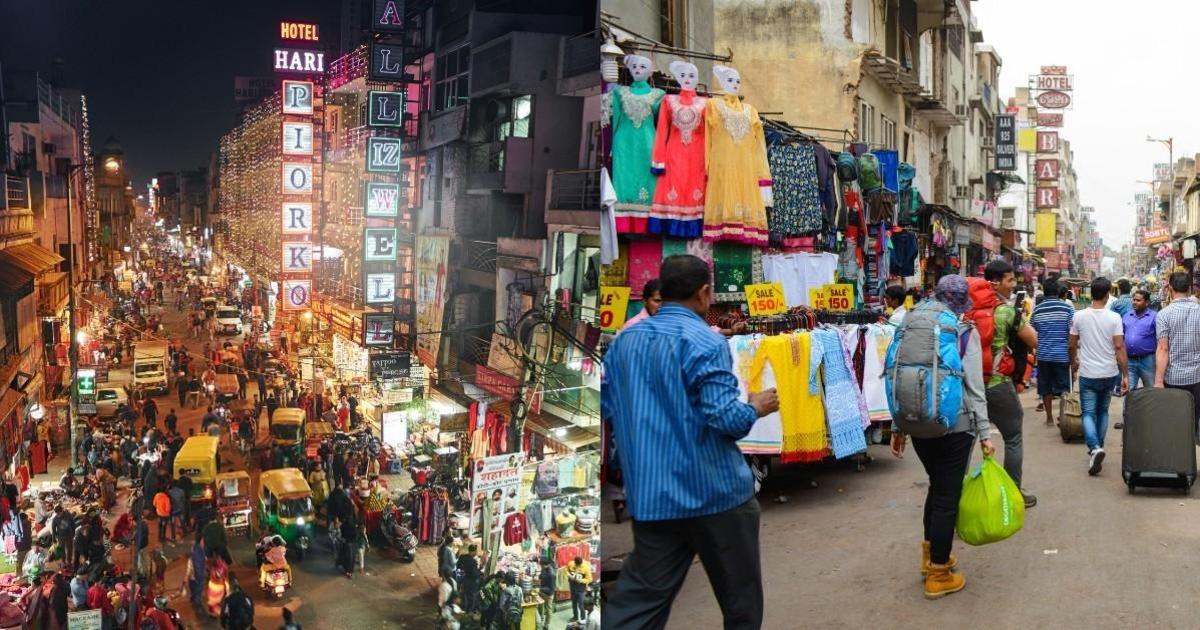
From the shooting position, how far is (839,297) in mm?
A: 8984

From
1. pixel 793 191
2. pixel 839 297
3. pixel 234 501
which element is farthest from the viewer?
pixel 793 191

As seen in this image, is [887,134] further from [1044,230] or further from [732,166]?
[1044,230]

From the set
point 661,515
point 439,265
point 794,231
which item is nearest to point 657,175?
point 794,231

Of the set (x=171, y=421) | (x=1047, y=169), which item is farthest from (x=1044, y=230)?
(x=171, y=421)

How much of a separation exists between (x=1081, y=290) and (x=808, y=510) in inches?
1112

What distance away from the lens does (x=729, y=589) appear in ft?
11.7

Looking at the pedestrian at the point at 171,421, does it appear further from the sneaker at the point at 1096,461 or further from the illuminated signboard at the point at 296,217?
the sneaker at the point at 1096,461

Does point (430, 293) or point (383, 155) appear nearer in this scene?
point (383, 155)

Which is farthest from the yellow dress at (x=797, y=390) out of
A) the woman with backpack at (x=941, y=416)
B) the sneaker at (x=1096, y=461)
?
the sneaker at (x=1096, y=461)

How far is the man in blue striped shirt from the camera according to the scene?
3.46 metres

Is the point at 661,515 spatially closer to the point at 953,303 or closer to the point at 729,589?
the point at 729,589

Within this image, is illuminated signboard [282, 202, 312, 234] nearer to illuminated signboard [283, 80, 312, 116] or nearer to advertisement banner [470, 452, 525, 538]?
illuminated signboard [283, 80, 312, 116]

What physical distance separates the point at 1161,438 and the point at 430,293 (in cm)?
647

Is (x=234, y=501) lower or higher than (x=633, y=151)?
lower
